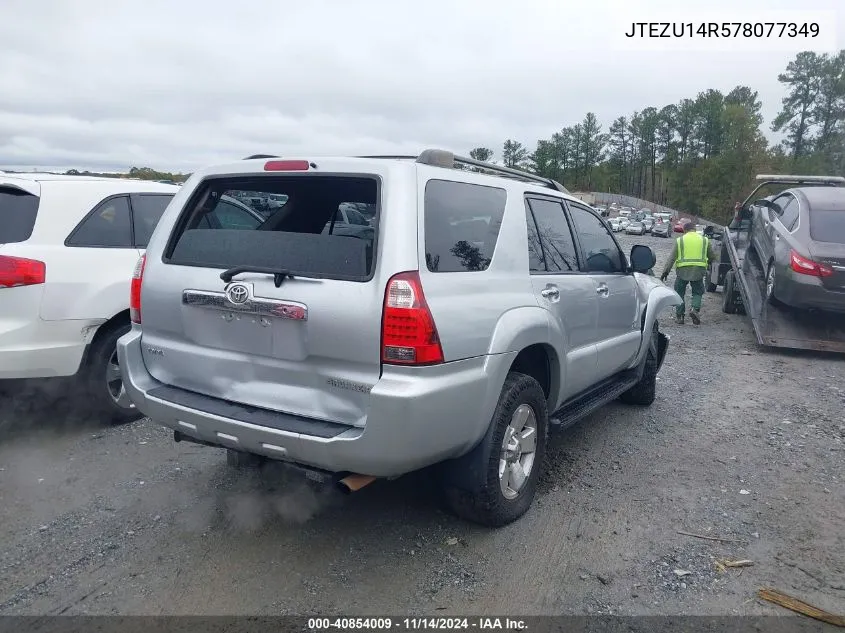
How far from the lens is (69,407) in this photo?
4.98 metres

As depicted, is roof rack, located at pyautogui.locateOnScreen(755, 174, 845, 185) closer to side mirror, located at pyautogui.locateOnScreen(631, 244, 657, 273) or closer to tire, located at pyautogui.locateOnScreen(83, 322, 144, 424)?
side mirror, located at pyautogui.locateOnScreen(631, 244, 657, 273)

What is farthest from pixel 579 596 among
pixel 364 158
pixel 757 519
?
pixel 364 158

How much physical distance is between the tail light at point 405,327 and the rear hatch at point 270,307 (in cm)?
4

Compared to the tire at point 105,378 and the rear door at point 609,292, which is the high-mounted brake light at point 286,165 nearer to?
the rear door at point 609,292

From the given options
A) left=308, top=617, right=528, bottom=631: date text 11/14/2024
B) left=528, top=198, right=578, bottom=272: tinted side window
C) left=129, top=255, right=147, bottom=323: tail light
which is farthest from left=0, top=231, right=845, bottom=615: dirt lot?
left=528, top=198, right=578, bottom=272: tinted side window

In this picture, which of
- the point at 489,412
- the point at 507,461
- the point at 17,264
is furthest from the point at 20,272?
the point at 507,461

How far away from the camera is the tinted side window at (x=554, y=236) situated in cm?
397

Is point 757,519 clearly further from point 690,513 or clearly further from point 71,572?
point 71,572

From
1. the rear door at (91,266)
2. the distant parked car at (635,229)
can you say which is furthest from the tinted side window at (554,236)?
the distant parked car at (635,229)

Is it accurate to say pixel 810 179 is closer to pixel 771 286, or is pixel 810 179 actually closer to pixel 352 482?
pixel 771 286

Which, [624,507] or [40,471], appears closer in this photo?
[624,507]

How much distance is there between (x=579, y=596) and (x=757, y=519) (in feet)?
4.68

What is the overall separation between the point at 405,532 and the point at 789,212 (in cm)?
786

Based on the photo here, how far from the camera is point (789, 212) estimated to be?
8.98 meters
